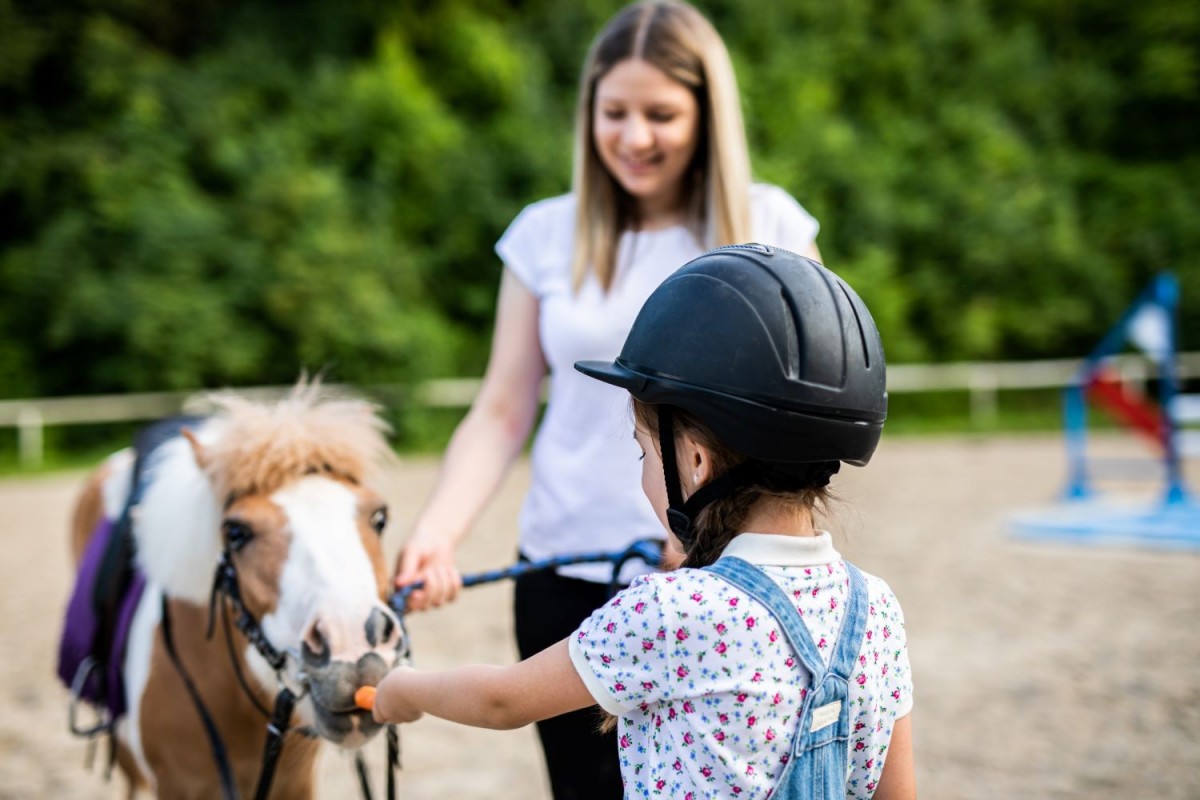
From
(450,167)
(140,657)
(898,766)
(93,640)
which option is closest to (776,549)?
(898,766)

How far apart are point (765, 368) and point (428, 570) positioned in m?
0.90

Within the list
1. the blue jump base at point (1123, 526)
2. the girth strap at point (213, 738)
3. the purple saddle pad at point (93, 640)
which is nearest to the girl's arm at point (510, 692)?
the girth strap at point (213, 738)

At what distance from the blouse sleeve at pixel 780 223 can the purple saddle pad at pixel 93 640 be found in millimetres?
1669

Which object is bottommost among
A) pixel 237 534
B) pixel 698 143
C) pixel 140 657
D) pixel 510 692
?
pixel 140 657

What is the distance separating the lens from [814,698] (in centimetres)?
118

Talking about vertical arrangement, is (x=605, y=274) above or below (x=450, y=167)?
below

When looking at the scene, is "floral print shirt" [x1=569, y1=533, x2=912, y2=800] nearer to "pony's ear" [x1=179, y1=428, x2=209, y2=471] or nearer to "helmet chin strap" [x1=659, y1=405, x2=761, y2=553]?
"helmet chin strap" [x1=659, y1=405, x2=761, y2=553]

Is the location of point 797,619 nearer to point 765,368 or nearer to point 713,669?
point 713,669

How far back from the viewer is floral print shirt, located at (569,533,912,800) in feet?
3.81

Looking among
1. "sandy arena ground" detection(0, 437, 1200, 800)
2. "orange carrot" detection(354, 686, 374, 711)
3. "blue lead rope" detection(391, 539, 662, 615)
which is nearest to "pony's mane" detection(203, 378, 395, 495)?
"blue lead rope" detection(391, 539, 662, 615)

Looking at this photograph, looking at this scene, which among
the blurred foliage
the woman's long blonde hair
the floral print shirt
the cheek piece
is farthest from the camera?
the blurred foliage

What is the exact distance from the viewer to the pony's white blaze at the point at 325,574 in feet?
5.54

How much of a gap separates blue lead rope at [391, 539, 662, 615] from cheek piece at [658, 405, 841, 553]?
492 mm

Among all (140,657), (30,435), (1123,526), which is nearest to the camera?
(140,657)
